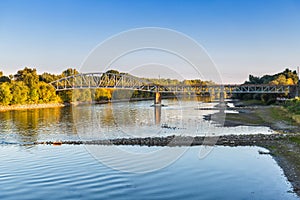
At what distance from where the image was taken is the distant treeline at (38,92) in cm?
10056

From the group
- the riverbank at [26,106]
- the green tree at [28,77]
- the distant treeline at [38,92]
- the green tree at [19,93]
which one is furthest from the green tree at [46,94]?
the green tree at [19,93]

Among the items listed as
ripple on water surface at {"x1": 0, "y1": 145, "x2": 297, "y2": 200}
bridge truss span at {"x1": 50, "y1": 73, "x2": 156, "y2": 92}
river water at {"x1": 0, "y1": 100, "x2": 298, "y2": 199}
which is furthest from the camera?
bridge truss span at {"x1": 50, "y1": 73, "x2": 156, "y2": 92}

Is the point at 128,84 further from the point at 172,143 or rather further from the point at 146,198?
the point at 146,198

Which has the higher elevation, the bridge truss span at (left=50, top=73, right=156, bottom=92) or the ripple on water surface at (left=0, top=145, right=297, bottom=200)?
the bridge truss span at (left=50, top=73, right=156, bottom=92)

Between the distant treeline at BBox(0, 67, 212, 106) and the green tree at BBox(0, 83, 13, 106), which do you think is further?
the distant treeline at BBox(0, 67, 212, 106)

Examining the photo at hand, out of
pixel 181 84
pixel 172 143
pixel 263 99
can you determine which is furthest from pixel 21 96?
pixel 172 143

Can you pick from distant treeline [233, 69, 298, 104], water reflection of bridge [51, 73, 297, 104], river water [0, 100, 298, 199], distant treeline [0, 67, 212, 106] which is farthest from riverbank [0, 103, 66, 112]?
distant treeline [233, 69, 298, 104]

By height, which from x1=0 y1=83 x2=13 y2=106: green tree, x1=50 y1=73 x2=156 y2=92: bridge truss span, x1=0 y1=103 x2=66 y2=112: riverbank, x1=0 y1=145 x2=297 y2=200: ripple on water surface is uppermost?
x1=50 y1=73 x2=156 y2=92: bridge truss span

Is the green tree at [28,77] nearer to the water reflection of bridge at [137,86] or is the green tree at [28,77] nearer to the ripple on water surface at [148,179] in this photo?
the water reflection of bridge at [137,86]

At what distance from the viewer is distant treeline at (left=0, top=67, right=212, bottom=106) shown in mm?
100562

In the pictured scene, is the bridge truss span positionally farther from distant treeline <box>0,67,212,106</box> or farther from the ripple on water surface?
the ripple on water surface

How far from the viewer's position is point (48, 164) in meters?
22.3

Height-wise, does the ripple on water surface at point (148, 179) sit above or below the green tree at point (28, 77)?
below

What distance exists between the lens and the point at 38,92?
114 meters
